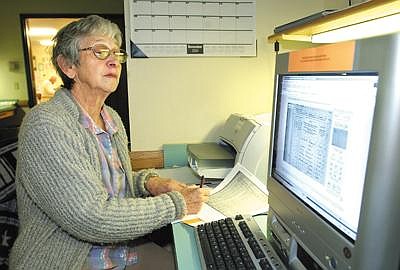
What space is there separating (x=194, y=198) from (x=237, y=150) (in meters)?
0.39

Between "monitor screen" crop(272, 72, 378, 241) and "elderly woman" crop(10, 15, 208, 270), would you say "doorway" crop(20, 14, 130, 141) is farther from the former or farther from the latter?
"monitor screen" crop(272, 72, 378, 241)

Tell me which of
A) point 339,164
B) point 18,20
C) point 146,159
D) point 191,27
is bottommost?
point 146,159

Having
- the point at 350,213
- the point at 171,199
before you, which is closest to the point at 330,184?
the point at 350,213

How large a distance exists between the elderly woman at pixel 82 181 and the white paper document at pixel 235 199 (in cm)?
4

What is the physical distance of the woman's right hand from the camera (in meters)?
1.07

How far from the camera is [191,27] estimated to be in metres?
1.73

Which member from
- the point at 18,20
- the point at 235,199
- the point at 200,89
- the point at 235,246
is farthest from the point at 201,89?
the point at 18,20

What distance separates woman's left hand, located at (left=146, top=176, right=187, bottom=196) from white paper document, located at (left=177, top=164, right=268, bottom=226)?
0.14m

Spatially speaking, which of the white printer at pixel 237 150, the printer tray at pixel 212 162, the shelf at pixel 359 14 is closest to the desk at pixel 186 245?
the white printer at pixel 237 150

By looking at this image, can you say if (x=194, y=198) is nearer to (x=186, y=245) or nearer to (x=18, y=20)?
(x=186, y=245)

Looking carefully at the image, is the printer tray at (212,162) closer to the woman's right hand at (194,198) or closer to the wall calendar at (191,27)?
the woman's right hand at (194,198)

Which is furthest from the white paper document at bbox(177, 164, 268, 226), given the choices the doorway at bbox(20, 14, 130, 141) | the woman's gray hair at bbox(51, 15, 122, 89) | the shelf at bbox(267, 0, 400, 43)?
the doorway at bbox(20, 14, 130, 141)

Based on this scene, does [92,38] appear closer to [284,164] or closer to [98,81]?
[98,81]

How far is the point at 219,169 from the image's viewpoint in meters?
1.47
